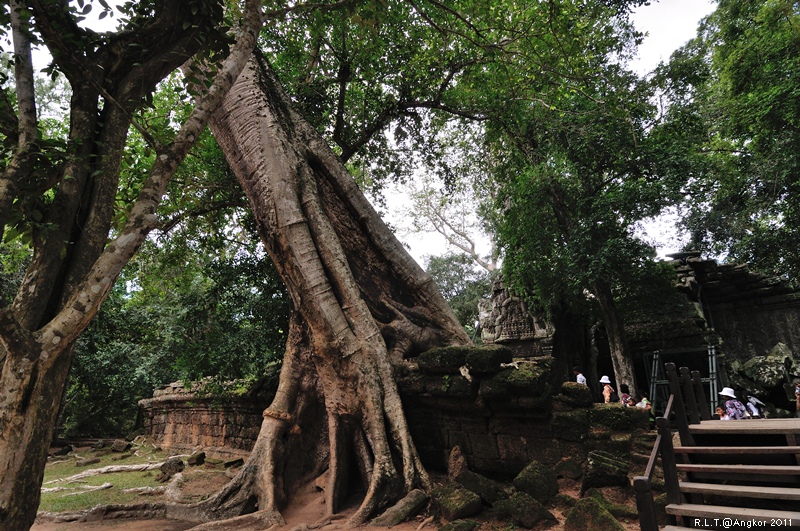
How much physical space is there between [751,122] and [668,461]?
9.19 m

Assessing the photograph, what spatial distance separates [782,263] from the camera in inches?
371

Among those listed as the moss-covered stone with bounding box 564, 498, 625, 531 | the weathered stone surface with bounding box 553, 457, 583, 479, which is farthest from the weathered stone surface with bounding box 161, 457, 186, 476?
the moss-covered stone with bounding box 564, 498, 625, 531

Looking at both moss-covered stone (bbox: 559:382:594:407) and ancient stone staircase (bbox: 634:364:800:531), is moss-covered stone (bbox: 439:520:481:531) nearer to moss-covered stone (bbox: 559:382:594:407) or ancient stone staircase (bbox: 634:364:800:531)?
ancient stone staircase (bbox: 634:364:800:531)

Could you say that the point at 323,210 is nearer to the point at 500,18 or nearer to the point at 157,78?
the point at 157,78

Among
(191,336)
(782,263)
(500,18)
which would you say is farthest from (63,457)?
(782,263)

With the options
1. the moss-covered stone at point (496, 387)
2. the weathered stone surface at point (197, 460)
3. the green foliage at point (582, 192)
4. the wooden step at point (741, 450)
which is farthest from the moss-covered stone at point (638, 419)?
the weathered stone surface at point (197, 460)

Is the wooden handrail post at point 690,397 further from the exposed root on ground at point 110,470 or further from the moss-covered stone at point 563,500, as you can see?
the exposed root on ground at point 110,470

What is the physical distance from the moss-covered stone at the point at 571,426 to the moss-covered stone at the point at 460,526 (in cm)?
126

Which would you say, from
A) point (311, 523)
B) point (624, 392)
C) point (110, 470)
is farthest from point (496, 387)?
point (110, 470)

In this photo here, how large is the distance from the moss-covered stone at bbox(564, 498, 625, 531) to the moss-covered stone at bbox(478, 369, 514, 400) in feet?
3.66

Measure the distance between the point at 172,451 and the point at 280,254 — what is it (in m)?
7.90

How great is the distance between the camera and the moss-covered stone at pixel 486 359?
4.26m

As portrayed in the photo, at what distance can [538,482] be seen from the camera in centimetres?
370

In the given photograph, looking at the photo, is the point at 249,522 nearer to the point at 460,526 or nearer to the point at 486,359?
the point at 460,526
